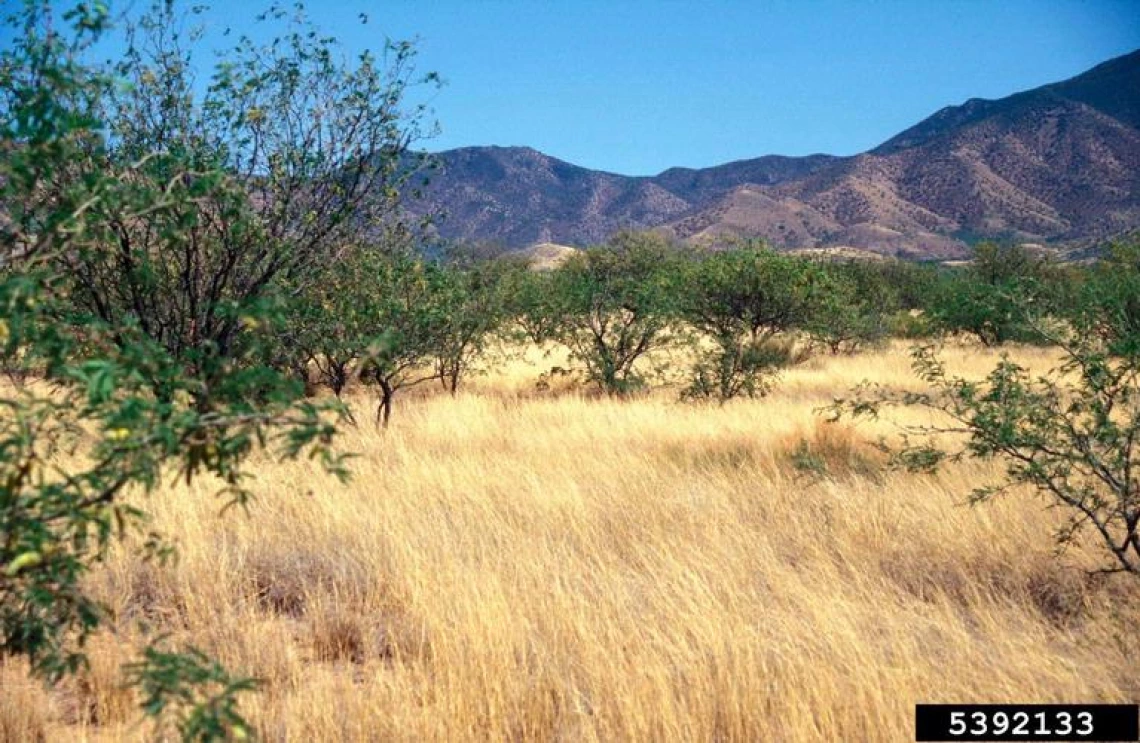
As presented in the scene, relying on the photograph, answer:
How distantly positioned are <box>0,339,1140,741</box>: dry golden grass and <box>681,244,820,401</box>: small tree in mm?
7451

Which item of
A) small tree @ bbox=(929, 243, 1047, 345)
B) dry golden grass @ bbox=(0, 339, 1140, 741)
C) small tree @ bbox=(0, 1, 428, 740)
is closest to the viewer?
small tree @ bbox=(0, 1, 428, 740)

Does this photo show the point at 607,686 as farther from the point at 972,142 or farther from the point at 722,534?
the point at 972,142

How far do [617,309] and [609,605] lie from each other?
12.7 m

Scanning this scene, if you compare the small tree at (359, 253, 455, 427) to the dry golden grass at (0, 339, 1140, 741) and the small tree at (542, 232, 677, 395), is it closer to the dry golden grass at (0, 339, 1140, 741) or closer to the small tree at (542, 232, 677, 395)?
the dry golden grass at (0, 339, 1140, 741)

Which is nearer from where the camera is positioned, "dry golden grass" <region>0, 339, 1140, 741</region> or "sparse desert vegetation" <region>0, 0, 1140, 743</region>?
"sparse desert vegetation" <region>0, 0, 1140, 743</region>

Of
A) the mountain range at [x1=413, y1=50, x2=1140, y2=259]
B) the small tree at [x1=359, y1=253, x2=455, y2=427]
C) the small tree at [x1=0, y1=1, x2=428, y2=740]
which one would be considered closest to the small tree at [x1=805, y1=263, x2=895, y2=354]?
the small tree at [x1=359, y1=253, x2=455, y2=427]

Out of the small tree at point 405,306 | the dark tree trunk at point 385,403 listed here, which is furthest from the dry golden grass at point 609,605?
the dark tree trunk at point 385,403

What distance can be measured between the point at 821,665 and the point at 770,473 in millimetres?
4758

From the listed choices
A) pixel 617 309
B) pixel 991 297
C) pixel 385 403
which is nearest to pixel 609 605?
pixel 991 297

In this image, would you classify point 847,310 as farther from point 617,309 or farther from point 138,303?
point 138,303

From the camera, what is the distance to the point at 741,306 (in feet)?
57.4

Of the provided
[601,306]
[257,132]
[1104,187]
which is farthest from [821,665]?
[1104,187]

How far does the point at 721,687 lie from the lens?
3.80 m

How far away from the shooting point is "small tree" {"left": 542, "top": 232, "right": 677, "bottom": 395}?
16938mm
